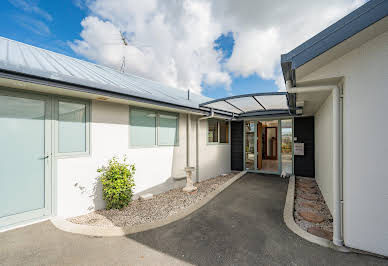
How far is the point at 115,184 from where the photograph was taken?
3711mm

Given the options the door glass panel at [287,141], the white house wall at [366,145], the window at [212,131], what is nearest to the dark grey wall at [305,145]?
the door glass panel at [287,141]

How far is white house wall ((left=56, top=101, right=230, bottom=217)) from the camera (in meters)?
3.47

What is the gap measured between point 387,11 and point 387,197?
227cm

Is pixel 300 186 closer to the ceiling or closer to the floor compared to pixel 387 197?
closer to the floor

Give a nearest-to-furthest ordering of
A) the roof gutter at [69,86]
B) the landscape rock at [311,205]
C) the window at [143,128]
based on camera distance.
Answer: the roof gutter at [69,86], the landscape rock at [311,205], the window at [143,128]

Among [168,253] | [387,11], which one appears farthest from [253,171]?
[387,11]

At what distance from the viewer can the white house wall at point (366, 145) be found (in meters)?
2.16

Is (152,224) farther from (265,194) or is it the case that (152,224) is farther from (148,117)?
(265,194)

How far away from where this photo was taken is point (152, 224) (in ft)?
10.6

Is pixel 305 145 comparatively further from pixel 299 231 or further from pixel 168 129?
pixel 168 129

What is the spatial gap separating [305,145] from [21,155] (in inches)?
358

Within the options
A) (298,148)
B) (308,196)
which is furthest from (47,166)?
(298,148)

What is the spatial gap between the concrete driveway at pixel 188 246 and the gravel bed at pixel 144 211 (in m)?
0.53

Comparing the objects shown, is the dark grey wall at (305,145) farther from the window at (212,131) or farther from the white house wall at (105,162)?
the white house wall at (105,162)
